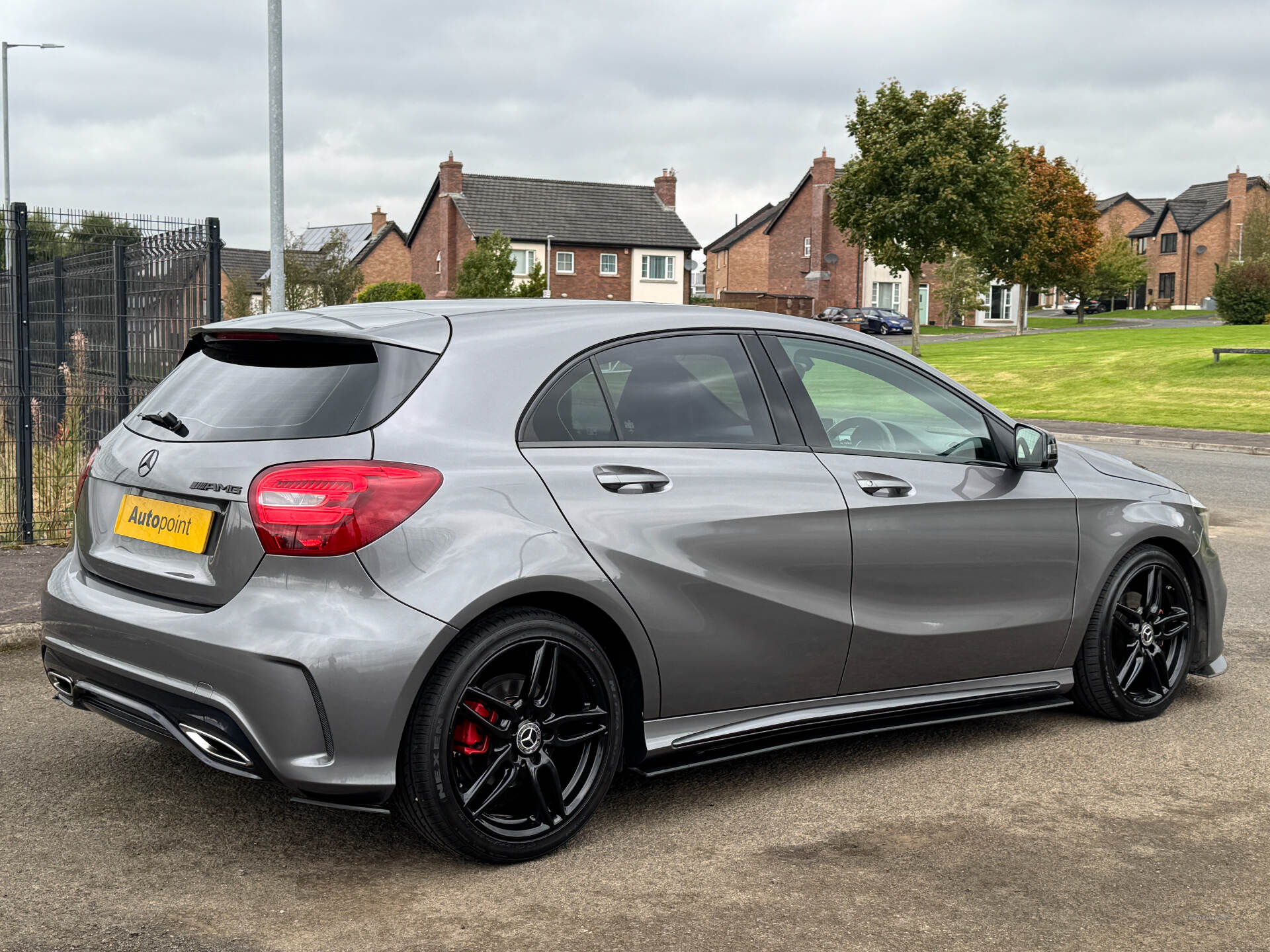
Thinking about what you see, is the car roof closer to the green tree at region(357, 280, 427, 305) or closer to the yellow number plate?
the yellow number plate

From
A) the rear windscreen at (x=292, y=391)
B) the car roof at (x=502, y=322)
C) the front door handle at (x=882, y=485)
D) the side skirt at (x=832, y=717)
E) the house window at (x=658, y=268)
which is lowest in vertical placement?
the side skirt at (x=832, y=717)

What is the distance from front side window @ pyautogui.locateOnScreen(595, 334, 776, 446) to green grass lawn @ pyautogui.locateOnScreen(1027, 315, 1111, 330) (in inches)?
2584

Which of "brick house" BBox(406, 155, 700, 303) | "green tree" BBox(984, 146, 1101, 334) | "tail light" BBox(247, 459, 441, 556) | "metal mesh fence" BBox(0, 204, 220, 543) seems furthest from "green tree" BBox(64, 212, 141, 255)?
"brick house" BBox(406, 155, 700, 303)

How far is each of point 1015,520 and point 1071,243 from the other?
199 ft

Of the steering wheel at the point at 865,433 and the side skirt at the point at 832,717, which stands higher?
the steering wheel at the point at 865,433

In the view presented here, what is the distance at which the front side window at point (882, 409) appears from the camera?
4664 mm

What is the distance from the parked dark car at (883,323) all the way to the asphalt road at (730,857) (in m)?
60.1

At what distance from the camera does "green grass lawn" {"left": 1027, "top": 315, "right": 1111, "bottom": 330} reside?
226 ft

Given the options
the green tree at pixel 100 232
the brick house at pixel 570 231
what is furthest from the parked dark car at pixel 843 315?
the green tree at pixel 100 232

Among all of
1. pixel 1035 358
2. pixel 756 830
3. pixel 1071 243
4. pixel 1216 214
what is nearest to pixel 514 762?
pixel 756 830

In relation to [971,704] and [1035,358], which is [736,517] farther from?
[1035,358]

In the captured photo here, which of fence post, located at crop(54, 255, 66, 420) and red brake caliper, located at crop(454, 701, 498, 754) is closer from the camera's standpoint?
red brake caliper, located at crop(454, 701, 498, 754)

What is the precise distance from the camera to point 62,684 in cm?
411

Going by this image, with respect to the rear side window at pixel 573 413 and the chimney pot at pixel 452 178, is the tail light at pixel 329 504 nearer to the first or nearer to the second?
the rear side window at pixel 573 413
